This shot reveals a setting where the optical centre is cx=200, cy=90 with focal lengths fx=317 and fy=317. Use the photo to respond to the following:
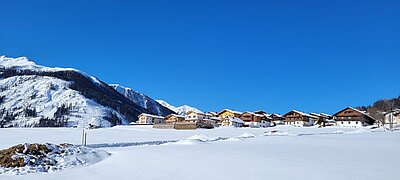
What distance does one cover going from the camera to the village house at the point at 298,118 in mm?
103375

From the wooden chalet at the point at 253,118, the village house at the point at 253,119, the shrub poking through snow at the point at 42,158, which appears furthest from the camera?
the wooden chalet at the point at 253,118

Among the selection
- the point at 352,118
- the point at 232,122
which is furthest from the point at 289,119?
the point at 232,122

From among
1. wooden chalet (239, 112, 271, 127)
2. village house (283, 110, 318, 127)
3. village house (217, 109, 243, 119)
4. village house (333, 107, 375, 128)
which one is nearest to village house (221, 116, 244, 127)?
village house (217, 109, 243, 119)

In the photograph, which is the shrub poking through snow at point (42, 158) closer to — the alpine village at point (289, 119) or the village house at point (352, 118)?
the alpine village at point (289, 119)

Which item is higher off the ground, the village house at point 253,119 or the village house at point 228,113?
the village house at point 228,113

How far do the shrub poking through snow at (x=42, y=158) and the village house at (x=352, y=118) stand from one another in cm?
9108

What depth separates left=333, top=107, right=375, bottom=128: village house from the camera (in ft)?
304

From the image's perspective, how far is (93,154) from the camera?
1521 cm

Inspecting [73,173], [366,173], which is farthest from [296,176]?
[73,173]

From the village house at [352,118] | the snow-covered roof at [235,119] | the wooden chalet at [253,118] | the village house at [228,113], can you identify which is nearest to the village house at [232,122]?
the snow-covered roof at [235,119]

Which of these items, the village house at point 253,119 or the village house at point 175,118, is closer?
the village house at point 175,118

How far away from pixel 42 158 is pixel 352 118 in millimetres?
96509

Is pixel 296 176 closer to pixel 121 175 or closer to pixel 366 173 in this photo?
pixel 366 173

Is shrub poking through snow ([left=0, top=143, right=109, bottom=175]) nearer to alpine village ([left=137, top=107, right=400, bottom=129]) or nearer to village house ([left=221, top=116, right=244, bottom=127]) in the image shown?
alpine village ([left=137, top=107, right=400, bottom=129])
